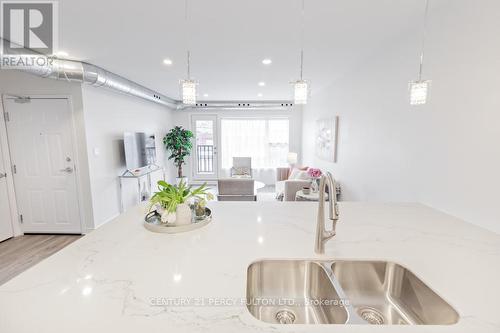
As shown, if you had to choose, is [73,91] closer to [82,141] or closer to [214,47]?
[82,141]

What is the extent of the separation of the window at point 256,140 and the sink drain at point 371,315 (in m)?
5.89

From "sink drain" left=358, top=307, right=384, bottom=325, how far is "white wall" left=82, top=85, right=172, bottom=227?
3.66 metres

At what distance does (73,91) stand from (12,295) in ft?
10.5

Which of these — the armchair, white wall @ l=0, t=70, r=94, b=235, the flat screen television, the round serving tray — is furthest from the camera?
the armchair

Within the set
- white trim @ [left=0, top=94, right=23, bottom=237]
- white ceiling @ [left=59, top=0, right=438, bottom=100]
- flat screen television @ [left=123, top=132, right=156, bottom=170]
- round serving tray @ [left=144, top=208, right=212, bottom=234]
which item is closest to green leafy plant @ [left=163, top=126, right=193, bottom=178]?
flat screen television @ [left=123, top=132, right=156, bottom=170]

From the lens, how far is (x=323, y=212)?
1.01 metres

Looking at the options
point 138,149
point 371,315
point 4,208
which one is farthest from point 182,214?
point 138,149

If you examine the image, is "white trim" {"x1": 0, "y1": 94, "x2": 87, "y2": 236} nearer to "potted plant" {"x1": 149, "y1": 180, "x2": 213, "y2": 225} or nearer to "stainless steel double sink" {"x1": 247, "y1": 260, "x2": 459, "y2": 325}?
"potted plant" {"x1": 149, "y1": 180, "x2": 213, "y2": 225}

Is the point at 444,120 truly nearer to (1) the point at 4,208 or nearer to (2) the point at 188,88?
(2) the point at 188,88

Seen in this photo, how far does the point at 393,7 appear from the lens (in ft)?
5.84

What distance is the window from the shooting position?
6.79 meters

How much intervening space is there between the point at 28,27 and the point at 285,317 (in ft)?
10.2

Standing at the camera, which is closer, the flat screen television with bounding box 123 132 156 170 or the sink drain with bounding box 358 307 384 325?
the sink drain with bounding box 358 307 384 325

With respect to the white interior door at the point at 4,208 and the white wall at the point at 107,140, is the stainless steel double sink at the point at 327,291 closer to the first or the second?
the white wall at the point at 107,140
